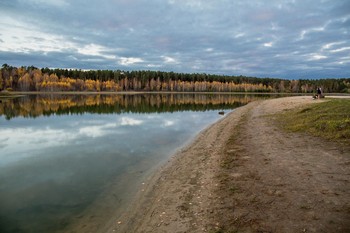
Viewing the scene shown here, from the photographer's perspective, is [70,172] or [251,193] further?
[70,172]

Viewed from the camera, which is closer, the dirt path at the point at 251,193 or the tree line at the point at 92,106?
the dirt path at the point at 251,193

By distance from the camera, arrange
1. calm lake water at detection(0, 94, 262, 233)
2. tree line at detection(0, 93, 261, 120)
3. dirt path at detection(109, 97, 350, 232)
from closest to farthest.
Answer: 1. dirt path at detection(109, 97, 350, 232)
2. calm lake water at detection(0, 94, 262, 233)
3. tree line at detection(0, 93, 261, 120)

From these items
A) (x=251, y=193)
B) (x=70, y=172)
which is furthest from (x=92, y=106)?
(x=251, y=193)

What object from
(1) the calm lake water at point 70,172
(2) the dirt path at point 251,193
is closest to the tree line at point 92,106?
(1) the calm lake water at point 70,172

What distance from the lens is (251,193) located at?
9.51m

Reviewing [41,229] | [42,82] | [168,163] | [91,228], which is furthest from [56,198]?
[42,82]

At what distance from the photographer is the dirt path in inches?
293

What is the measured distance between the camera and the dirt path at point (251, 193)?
24.4 feet

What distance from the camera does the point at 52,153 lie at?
63.9 ft

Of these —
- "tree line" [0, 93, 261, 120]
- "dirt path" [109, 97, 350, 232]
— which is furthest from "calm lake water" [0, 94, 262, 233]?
"tree line" [0, 93, 261, 120]

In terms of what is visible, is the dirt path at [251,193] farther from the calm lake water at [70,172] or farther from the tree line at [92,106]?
the tree line at [92,106]

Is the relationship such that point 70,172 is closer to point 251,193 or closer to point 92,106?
point 251,193

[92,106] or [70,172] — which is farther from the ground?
[92,106]

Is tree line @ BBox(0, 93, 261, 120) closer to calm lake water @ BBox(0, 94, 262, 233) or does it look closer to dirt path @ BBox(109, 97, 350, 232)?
calm lake water @ BBox(0, 94, 262, 233)
